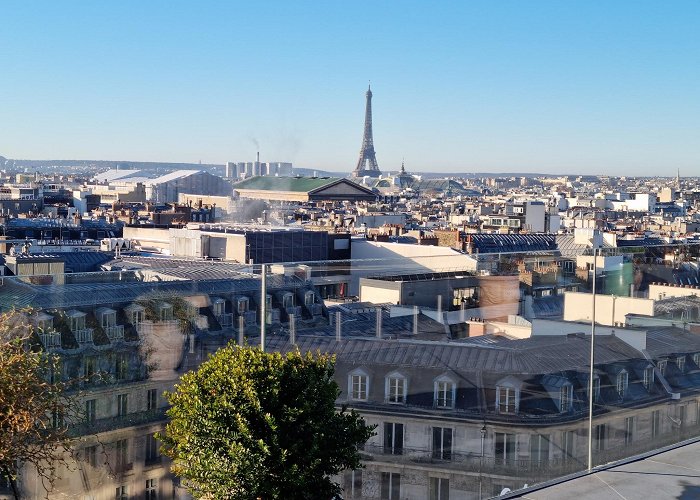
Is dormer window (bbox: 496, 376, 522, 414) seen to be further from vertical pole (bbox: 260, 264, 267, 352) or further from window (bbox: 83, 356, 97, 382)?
window (bbox: 83, 356, 97, 382)

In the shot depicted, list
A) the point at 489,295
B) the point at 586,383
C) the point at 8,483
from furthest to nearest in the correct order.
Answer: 1. the point at 489,295
2. the point at 586,383
3. the point at 8,483

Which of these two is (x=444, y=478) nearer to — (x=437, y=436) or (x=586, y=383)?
(x=437, y=436)

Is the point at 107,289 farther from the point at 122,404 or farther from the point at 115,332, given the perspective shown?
the point at 122,404

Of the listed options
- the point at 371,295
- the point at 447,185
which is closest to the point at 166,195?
the point at 447,185

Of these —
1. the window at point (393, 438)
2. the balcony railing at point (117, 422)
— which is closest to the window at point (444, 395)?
the window at point (393, 438)

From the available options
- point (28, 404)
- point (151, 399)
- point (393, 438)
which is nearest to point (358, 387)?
point (393, 438)
